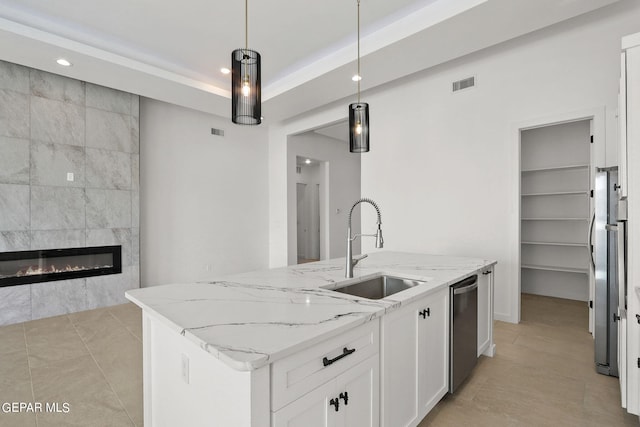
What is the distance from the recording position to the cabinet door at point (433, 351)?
1.73m

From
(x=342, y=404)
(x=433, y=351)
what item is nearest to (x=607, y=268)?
(x=433, y=351)

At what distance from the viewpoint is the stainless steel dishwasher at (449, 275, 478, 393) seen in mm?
2006

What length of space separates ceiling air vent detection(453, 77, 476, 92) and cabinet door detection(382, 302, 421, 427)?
3.42 m

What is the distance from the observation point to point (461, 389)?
2246mm

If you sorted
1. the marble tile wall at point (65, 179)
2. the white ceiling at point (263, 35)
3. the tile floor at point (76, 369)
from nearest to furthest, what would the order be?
the tile floor at point (76, 369) → the white ceiling at point (263, 35) → the marble tile wall at point (65, 179)

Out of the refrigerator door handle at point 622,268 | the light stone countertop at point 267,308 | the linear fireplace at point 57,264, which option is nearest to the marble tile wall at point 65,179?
the linear fireplace at point 57,264

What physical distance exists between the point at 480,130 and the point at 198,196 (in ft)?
15.2

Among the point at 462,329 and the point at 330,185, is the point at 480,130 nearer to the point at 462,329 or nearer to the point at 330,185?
the point at 462,329

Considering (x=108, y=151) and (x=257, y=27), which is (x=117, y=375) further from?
(x=257, y=27)

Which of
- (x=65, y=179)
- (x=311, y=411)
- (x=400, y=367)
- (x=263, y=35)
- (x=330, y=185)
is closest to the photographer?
(x=311, y=411)

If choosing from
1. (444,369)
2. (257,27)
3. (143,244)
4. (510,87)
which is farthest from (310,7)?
(143,244)

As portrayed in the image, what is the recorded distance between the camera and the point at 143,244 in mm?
4977

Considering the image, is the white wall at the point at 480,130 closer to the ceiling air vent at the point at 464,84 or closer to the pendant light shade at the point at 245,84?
the ceiling air vent at the point at 464,84

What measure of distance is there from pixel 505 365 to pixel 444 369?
1.04m
